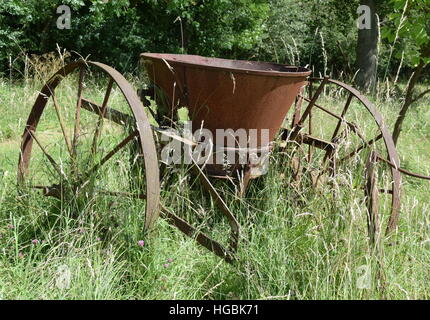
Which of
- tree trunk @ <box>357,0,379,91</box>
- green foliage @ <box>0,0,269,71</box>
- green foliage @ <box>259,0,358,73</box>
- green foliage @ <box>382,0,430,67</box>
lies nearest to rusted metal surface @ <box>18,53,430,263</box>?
green foliage @ <box>382,0,430,67</box>

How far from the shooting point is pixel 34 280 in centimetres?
250

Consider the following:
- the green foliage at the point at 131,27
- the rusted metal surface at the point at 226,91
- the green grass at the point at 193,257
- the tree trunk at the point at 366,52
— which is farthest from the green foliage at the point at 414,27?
the tree trunk at the point at 366,52

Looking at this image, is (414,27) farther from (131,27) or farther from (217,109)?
(131,27)

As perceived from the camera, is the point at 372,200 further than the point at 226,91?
No

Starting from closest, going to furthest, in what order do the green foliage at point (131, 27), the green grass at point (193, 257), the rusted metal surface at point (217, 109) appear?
the green grass at point (193, 257), the rusted metal surface at point (217, 109), the green foliage at point (131, 27)

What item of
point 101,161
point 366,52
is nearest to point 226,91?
point 101,161

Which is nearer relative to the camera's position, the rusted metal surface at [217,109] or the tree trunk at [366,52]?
the rusted metal surface at [217,109]

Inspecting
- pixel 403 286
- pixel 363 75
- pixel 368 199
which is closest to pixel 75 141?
pixel 368 199

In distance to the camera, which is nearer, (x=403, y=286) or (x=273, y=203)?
(x=403, y=286)

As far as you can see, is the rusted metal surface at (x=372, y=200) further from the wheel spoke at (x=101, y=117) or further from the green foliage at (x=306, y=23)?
the green foliage at (x=306, y=23)

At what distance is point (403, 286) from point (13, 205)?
239 centimetres

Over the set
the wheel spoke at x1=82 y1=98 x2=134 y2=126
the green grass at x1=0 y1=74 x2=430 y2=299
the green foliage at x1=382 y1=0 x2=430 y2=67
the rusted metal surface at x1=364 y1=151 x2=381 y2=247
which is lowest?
the green grass at x1=0 y1=74 x2=430 y2=299

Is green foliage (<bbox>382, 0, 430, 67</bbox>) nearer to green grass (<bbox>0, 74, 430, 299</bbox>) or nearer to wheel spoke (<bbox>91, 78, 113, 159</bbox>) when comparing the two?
green grass (<bbox>0, 74, 430, 299</bbox>)
